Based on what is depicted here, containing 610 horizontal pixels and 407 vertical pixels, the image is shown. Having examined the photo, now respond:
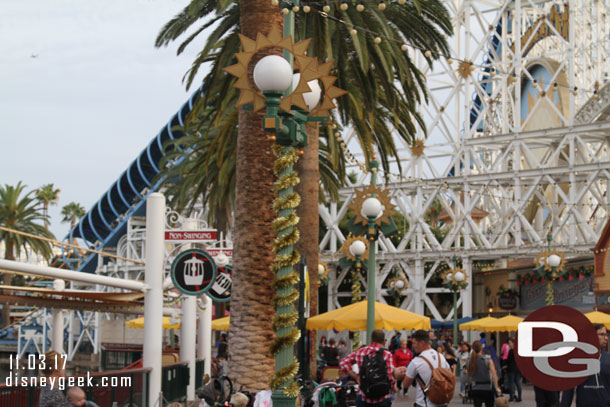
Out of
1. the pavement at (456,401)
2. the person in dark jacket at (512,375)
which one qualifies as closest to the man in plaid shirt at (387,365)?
the pavement at (456,401)

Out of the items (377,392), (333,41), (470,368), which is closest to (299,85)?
(377,392)

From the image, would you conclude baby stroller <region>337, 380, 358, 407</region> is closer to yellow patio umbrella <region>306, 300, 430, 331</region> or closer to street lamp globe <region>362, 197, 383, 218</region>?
yellow patio umbrella <region>306, 300, 430, 331</region>

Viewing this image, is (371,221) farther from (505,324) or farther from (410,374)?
(505,324)

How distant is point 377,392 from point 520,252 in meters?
38.5

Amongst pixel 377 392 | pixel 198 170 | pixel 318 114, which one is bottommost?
pixel 377 392

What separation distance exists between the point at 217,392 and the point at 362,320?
7142 millimetres

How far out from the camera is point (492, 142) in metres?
49.9

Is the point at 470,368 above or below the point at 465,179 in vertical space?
below

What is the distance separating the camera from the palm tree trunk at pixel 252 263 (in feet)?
44.7

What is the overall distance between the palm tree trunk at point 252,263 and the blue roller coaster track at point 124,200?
42.8 m

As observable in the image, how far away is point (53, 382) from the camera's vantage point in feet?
28.1

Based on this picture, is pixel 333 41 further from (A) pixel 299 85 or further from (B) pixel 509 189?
(B) pixel 509 189

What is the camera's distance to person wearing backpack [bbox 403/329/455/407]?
9594 millimetres

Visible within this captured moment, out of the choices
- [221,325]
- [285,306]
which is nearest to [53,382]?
[285,306]
